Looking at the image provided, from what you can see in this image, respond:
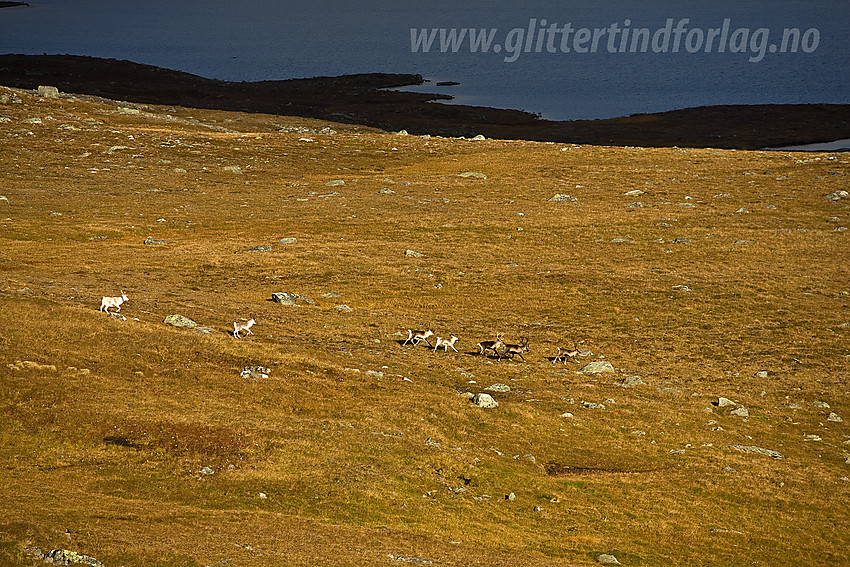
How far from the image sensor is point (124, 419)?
25031 mm

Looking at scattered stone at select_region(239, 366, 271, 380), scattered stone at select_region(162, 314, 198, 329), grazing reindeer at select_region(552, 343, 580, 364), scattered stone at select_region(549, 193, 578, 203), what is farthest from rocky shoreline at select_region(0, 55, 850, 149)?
scattered stone at select_region(239, 366, 271, 380)

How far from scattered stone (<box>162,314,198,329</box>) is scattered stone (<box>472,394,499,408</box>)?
11.7 m

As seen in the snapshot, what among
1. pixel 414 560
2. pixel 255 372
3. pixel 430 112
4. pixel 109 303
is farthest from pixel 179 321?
pixel 430 112

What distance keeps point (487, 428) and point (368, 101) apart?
130 metres

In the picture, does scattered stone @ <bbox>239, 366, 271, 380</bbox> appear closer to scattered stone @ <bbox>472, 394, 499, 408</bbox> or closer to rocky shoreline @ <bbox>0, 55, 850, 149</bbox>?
scattered stone @ <bbox>472, 394, 499, 408</bbox>

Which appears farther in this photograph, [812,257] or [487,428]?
[812,257]

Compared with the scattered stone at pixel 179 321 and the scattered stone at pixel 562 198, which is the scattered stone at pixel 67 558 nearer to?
the scattered stone at pixel 179 321

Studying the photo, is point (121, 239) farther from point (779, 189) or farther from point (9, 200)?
point (779, 189)

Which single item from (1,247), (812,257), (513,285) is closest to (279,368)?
(513,285)

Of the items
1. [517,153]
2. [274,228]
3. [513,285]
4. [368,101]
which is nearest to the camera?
[513,285]

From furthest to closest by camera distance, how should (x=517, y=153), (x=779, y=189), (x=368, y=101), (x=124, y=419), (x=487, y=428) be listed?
(x=368, y=101)
(x=517, y=153)
(x=779, y=189)
(x=487, y=428)
(x=124, y=419)

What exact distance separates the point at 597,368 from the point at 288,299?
650 inches

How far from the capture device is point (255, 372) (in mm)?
30859

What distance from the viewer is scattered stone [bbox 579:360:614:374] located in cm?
3856
